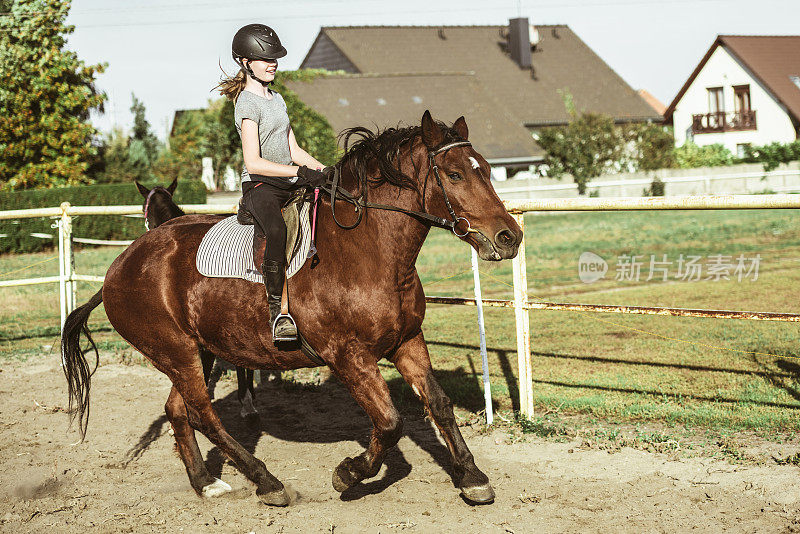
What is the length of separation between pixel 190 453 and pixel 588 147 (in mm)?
36642

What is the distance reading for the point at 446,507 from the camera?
4816 millimetres

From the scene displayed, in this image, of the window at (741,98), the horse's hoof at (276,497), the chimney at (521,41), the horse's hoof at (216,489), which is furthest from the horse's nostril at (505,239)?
the chimney at (521,41)

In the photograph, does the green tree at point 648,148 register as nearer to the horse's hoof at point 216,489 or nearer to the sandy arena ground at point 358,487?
the sandy arena ground at point 358,487

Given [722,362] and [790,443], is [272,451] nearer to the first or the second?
[790,443]

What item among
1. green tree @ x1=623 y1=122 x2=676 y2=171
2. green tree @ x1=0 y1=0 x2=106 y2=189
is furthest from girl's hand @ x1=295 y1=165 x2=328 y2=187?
green tree @ x1=623 y1=122 x2=676 y2=171

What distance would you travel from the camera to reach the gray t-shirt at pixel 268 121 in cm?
490

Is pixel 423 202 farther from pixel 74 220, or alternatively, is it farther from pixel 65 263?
pixel 74 220

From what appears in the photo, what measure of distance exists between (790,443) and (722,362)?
9.52 ft

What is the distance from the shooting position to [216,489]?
5340 millimetres

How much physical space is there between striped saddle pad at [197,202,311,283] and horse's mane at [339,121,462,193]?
41 cm

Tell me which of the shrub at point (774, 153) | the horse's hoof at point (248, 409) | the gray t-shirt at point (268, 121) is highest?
the shrub at point (774, 153)

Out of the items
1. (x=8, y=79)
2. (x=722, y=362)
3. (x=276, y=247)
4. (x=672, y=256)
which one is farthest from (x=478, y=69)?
(x=276, y=247)

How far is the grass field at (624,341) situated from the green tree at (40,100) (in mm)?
13921

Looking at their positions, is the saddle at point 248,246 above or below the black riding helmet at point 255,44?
below
